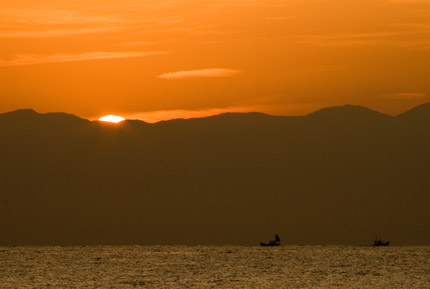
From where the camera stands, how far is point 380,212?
190750mm

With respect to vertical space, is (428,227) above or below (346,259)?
above

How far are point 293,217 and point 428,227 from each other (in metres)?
22.1

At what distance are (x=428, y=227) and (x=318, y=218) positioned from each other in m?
17.9

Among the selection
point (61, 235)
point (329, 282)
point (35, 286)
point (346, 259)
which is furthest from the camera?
point (61, 235)

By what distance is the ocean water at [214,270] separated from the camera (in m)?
48.8

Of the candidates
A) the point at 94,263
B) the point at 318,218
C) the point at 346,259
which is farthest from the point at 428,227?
the point at 94,263

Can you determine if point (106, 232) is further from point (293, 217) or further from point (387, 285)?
point (387, 285)

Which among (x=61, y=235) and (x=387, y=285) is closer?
(x=387, y=285)

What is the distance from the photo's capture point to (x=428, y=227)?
164125 millimetres

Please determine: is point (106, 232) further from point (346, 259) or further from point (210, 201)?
point (346, 259)

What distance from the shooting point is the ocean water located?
48.8 metres

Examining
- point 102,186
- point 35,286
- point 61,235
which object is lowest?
point 35,286

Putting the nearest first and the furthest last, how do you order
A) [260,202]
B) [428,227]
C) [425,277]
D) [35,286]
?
[35,286] < [425,277] < [428,227] < [260,202]

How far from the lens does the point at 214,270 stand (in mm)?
59531
